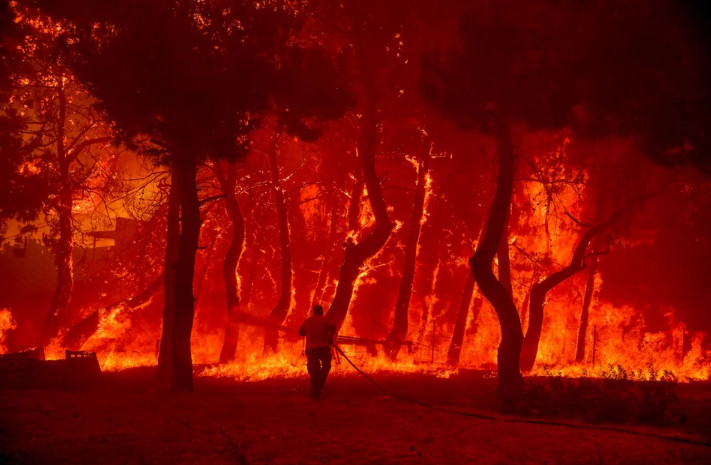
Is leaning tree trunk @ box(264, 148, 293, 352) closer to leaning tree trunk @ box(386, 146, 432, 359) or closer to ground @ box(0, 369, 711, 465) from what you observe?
leaning tree trunk @ box(386, 146, 432, 359)

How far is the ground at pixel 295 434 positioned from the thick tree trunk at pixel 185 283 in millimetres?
1295

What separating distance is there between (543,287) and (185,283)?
47.3 ft

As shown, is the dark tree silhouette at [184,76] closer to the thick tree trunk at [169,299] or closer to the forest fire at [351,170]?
the forest fire at [351,170]

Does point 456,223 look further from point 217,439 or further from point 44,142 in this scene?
point 217,439

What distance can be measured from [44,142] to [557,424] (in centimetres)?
2629

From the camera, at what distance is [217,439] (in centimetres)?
1002

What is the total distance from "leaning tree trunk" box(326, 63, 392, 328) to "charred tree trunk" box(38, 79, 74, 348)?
12632mm

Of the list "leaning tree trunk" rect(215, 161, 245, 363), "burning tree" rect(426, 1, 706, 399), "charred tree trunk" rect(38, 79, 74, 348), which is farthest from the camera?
"charred tree trunk" rect(38, 79, 74, 348)

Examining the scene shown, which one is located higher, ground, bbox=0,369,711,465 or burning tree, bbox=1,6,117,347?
burning tree, bbox=1,6,117,347

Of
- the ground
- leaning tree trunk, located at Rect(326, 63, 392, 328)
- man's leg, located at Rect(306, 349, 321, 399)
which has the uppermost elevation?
leaning tree trunk, located at Rect(326, 63, 392, 328)

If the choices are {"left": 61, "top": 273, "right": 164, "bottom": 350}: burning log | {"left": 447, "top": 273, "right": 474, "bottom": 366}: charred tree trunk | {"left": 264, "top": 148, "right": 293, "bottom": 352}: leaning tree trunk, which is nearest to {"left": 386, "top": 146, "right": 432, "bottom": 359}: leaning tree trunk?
{"left": 447, "top": 273, "right": 474, "bottom": 366}: charred tree trunk

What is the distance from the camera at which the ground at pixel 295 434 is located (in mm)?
9023

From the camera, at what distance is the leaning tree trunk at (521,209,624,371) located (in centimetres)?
2555

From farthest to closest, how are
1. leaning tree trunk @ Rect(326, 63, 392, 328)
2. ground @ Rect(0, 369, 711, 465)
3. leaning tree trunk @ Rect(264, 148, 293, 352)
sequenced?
1. leaning tree trunk @ Rect(264, 148, 293, 352)
2. leaning tree trunk @ Rect(326, 63, 392, 328)
3. ground @ Rect(0, 369, 711, 465)
